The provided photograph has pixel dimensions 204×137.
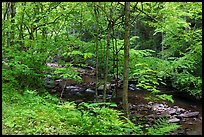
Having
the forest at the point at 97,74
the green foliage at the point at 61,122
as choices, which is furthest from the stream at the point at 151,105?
the green foliage at the point at 61,122

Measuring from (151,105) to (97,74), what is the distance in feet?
12.6

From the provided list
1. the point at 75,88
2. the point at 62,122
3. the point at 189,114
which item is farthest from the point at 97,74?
the point at 75,88

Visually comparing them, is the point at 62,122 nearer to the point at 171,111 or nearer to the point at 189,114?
the point at 189,114

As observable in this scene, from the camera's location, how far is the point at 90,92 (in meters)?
14.4

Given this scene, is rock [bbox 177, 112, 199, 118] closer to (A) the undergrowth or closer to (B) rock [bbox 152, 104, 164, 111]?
(B) rock [bbox 152, 104, 164, 111]

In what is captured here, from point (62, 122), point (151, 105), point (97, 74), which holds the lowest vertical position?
point (151, 105)

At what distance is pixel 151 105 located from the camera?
12102 mm

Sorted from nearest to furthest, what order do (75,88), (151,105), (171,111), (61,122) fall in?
(61,122) < (171,111) < (151,105) < (75,88)

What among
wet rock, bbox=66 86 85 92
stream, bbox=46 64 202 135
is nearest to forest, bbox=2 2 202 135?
stream, bbox=46 64 202 135

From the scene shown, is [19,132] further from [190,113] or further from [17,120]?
[190,113]

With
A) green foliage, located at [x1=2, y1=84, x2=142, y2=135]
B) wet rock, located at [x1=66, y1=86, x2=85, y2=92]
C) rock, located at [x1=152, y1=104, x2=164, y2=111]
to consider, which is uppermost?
green foliage, located at [x1=2, y1=84, x2=142, y2=135]

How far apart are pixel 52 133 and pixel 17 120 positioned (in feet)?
3.26

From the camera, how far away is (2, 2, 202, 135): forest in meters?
5.82

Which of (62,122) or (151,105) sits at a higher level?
(62,122)
